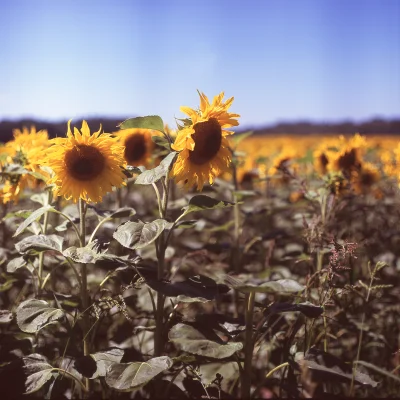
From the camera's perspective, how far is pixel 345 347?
8.17 ft

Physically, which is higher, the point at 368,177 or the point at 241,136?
the point at 241,136

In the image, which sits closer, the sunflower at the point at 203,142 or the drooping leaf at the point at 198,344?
the drooping leaf at the point at 198,344

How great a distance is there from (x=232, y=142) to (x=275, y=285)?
201 cm

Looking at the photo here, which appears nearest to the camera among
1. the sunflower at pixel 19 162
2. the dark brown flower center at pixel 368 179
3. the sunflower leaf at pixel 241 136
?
the sunflower at pixel 19 162

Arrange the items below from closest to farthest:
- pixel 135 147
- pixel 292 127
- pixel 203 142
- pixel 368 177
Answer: pixel 203 142 → pixel 135 147 → pixel 368 177 → pixel 292 127

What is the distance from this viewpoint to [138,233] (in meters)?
1.53

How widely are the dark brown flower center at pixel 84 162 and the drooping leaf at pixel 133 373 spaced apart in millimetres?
689

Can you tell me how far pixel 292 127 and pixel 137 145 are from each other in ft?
116

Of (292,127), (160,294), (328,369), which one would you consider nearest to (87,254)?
(160,294)

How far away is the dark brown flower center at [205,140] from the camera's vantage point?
5.80 ft

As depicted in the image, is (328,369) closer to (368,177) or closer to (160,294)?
(160,294)

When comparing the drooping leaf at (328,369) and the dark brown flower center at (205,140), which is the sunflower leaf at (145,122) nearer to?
the dark brown flower center at (205,140)

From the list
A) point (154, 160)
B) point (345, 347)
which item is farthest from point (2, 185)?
point (345, 347)

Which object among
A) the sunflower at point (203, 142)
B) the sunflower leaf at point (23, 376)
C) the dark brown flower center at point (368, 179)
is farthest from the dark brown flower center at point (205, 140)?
the dark brown flower center at point (368, 179)
